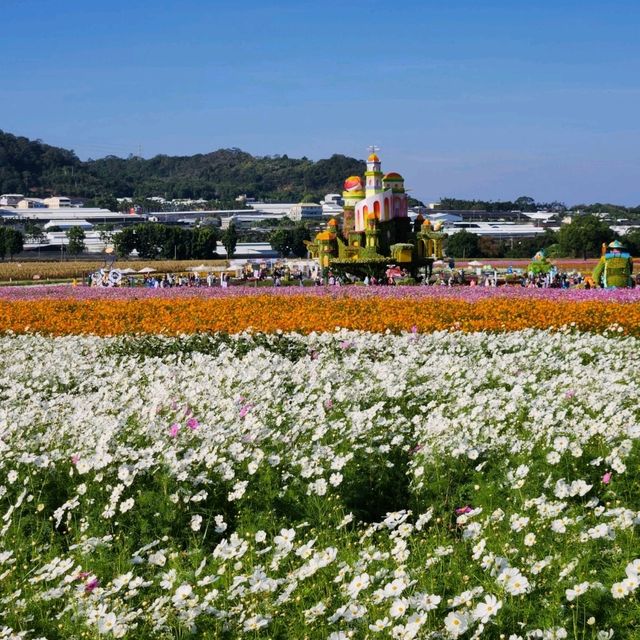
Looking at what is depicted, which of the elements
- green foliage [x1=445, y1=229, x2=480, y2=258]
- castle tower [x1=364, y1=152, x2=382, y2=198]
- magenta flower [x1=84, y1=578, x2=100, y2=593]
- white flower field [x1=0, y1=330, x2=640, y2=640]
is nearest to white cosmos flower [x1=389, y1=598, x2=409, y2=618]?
white flower field [x1=0, y1=330, x2=640, y2=640]

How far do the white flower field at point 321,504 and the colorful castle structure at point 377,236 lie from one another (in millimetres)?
25842

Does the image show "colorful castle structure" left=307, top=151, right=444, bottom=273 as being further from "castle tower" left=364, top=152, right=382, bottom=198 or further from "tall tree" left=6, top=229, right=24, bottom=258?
"tall tree" left=6, top=229, right=24, bottom=258

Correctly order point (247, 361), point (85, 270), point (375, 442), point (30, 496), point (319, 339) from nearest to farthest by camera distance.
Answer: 1. point (30, 496)
2. point (375, 442)
3. point (247, 361)
4. point (319, 339)
5. point (85, 270)

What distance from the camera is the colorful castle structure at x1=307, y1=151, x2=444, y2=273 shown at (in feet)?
116

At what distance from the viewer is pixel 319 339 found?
39.3 ft

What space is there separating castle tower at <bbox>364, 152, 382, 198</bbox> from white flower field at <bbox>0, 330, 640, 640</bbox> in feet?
90.5

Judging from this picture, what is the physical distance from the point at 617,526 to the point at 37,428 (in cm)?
420

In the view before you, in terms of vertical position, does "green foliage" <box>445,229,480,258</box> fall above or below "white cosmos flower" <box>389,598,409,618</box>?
below

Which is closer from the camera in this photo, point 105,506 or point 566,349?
point 105,506

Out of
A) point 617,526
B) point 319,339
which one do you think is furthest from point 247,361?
point 617,526

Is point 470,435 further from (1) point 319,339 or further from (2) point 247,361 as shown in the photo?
(1) point 319,339

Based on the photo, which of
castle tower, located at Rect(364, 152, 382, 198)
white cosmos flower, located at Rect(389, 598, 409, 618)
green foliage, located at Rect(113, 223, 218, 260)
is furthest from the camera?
green foliage, located at Rect(113, 223, 218, 260)

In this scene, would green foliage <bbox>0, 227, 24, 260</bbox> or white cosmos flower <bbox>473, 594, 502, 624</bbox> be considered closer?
white cosmos flower <bbox>473, 594, 502, 624</bbox>

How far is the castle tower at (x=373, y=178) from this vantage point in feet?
121
